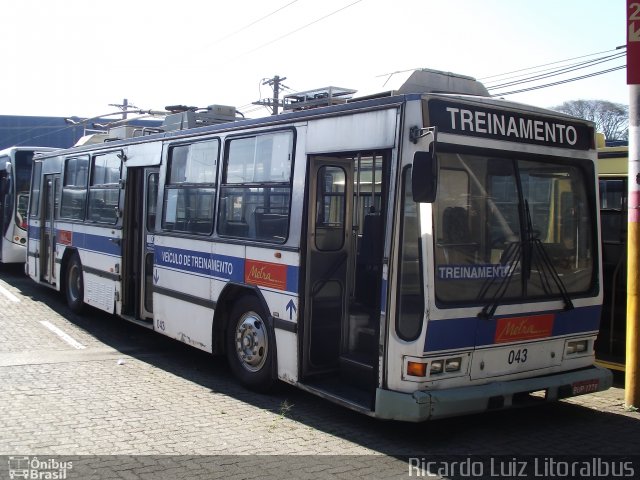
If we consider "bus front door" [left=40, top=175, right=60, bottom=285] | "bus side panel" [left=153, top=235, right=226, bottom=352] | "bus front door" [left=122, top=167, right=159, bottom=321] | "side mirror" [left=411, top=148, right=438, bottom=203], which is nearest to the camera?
"side mirror" [left=411, top=148, right=438, bottom=203]

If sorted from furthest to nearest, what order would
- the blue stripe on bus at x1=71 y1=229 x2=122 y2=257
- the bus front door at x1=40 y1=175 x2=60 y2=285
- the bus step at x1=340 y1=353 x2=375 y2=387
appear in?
the bus front door at x1=40 y1=175 x2=60 y2=285
the blue stripe on bus at x1=71 y1=229 x2=122 y2=257
the bus step at x1=340 y1=353 x2=375 y2=387

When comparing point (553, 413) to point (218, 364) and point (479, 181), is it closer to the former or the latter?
point (479, 181)

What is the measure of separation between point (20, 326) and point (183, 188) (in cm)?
425

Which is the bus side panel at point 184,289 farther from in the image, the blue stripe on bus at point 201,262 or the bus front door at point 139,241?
the bus front door at point 139,241

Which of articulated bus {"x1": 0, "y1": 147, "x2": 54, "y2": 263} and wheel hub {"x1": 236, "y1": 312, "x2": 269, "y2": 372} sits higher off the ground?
articulated bus {"x1": 0, "y1": 147, "x2": 54, "y2": 263}

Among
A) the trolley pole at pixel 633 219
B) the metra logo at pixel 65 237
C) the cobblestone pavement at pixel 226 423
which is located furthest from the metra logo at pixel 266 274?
the metra logo at pixel 65 237

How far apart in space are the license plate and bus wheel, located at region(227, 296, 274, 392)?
2.89m

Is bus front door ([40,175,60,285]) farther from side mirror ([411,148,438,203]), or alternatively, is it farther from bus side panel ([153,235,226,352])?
side mirror ([411,148,438,203])

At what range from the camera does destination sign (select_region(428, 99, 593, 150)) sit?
5.60 metres

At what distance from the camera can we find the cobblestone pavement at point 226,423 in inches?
218

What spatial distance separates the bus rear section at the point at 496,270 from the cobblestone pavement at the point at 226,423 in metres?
0.43

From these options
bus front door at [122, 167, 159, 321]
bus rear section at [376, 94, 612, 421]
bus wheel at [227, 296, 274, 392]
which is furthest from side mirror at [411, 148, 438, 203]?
bus front door at [122, 167, 159, 321]

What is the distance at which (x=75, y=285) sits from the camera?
12305mm

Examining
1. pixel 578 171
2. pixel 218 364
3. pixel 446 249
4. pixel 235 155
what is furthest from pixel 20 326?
pixel 578 171
